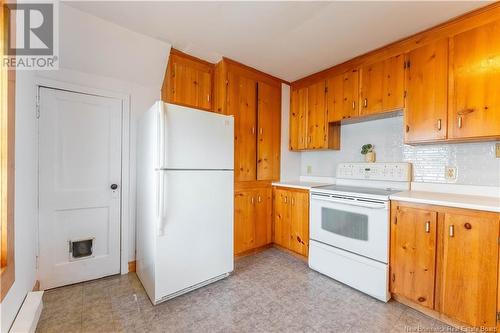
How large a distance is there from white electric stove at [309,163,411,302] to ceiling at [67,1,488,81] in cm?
132

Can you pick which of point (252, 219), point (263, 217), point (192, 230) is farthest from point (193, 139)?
point (263, 217)

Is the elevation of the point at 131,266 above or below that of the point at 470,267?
below

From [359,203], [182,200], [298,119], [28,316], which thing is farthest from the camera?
[298,119]

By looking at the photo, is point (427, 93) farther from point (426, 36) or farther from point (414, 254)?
point (414, 254)

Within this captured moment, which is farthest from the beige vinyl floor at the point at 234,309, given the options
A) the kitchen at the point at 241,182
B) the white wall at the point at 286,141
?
the white wall at the point at 286,141

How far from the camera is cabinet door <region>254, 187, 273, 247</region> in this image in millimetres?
2867

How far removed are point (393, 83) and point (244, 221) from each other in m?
2.23

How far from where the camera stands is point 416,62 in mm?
2018

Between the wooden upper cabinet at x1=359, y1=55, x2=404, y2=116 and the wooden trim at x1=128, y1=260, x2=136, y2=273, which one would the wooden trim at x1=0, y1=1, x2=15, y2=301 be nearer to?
the wooden trim at x1=128, y1=260, x2=136, y2=273

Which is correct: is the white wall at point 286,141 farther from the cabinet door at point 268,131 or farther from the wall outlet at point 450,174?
the wall outlet at point 450,174

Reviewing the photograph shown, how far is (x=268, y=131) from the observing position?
3.01 metres

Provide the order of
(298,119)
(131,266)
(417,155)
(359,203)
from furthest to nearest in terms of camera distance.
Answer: (298,119) → (131,266) → (417,155) → (359,203)

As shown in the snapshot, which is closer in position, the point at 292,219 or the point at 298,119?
the point at 292,219

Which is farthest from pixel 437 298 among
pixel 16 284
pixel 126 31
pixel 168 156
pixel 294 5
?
pixel 126 31
